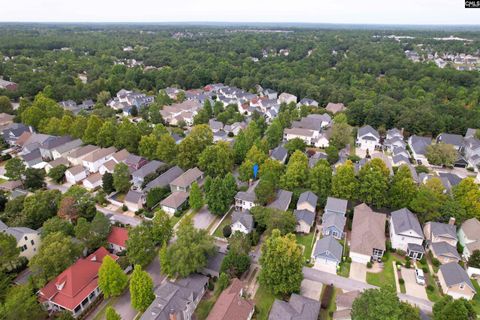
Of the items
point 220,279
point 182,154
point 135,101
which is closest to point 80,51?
point 135,101

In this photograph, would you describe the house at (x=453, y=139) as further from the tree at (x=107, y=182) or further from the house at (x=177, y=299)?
the tree at (x=107, y=182)

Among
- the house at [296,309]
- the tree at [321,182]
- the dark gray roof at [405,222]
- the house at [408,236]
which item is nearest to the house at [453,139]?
the dark gray roof at [405,222]

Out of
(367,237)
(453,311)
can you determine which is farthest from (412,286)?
(453,311)

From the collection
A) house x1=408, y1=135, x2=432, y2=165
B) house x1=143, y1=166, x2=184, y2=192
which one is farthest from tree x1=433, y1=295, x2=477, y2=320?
house x1=408, y1=135, x2=432, y2=165

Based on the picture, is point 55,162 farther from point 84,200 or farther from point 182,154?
point 182,154

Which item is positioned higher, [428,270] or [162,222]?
[162,222]

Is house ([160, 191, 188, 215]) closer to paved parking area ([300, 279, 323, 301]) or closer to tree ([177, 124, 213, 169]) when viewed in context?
tree ([177, 124, 213, 169])
